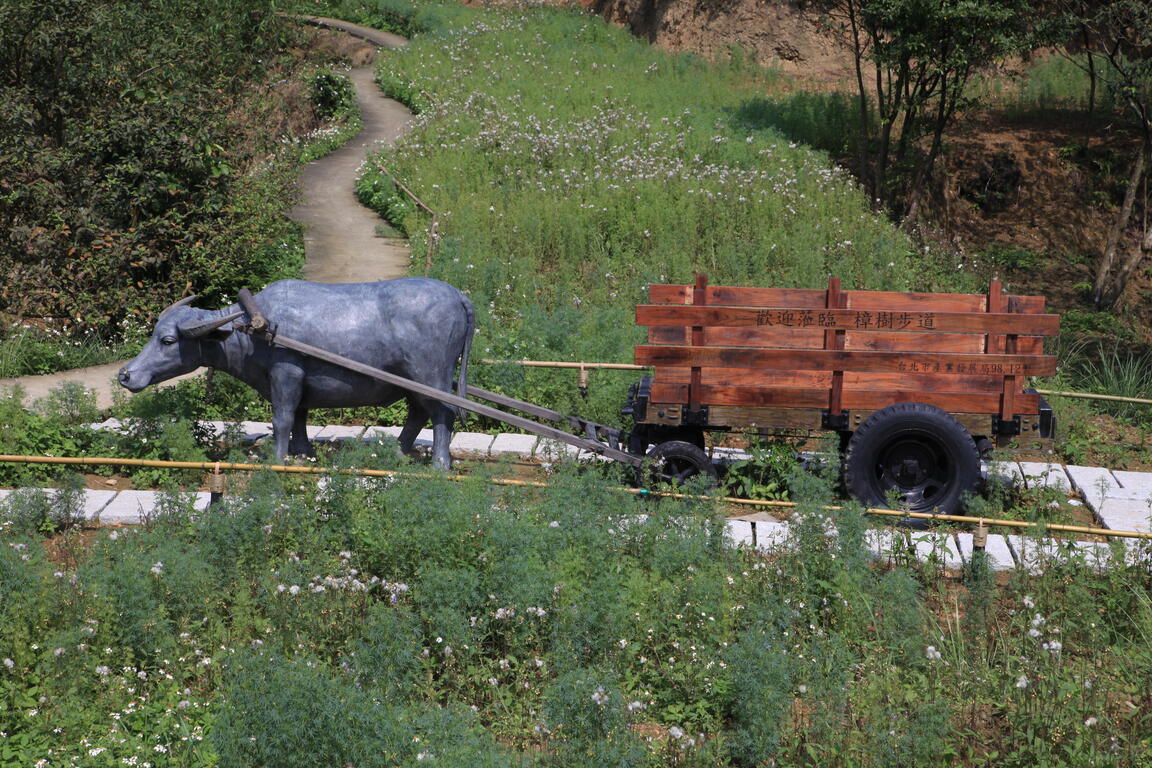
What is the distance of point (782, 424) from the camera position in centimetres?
859

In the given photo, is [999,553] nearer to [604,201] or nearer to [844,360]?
[844,360]

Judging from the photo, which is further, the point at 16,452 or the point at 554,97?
the point at 554,97

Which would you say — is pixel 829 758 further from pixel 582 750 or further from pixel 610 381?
pixel 610 381

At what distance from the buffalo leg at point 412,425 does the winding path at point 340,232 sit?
2.83 metres


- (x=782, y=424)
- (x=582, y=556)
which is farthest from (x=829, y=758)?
(x=782, y=424)

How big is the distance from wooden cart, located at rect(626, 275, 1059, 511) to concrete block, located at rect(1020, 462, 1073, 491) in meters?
0.61

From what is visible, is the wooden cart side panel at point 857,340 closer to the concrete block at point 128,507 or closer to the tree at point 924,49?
the concrete block at point 128,507

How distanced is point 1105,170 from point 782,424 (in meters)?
17.0

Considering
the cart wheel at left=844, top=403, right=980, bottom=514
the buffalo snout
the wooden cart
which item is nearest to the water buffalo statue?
the buffalo snout

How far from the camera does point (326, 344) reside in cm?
869

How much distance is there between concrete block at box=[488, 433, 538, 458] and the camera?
33.7ft

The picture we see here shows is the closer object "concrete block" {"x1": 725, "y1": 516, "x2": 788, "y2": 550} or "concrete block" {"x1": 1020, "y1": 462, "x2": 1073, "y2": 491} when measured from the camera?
"concrete block" {"x1": 725, "y1": 516, "x2": 788, "y2": 550}

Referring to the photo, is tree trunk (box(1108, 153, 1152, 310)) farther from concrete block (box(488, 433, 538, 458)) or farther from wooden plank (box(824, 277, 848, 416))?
concrete block (box(488, 433, 538, 458))

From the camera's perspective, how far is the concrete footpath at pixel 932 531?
744 centimetres
